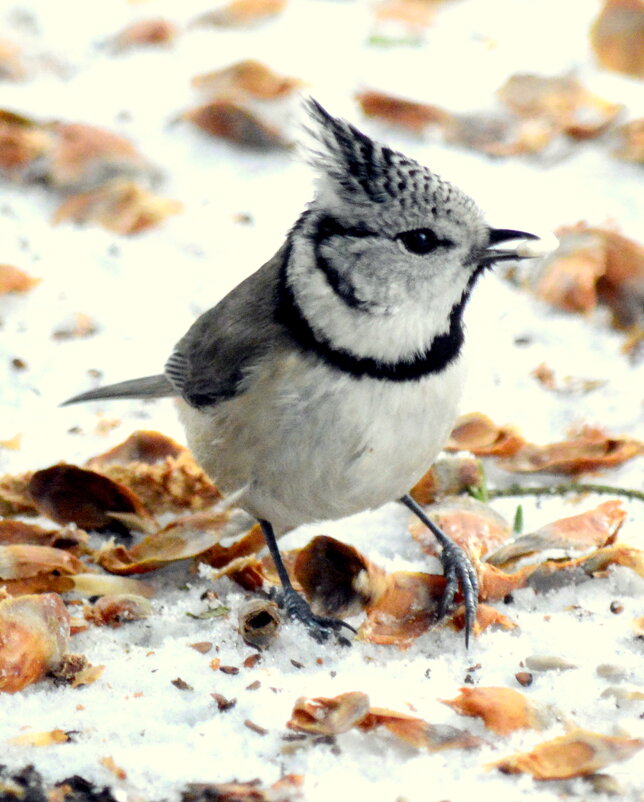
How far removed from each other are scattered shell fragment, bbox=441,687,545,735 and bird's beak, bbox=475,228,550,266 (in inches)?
35.9

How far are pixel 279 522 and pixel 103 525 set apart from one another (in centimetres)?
55

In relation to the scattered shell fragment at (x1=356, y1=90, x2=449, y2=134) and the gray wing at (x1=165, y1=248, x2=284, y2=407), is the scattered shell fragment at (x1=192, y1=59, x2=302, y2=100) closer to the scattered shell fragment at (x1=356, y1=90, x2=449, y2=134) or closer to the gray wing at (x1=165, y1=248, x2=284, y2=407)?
the scattered shell fragment at (x1=356, y1=90, x2=449, y2=134)

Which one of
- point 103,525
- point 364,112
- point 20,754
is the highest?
point 364,112

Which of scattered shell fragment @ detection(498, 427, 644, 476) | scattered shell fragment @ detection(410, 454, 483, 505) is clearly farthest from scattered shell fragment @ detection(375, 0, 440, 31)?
scattered shell fragment @ detection(410, 454, 483, 505)

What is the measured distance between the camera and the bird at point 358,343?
2.53 meters

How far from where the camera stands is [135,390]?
3404mm

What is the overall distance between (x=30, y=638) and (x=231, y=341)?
0.84 m

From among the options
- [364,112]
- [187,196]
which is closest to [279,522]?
[187,196]

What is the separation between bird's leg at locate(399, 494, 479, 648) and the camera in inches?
101

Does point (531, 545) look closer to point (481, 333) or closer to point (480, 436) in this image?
point (480, 436)

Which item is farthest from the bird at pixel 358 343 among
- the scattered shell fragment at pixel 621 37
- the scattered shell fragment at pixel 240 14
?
the scattered shell fragment at pixel 240 14

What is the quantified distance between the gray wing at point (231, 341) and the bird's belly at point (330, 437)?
0.32ft

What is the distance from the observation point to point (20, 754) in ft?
6.93

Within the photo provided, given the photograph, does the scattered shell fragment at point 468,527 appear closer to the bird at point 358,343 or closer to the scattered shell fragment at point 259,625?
the bird at point 358,343
